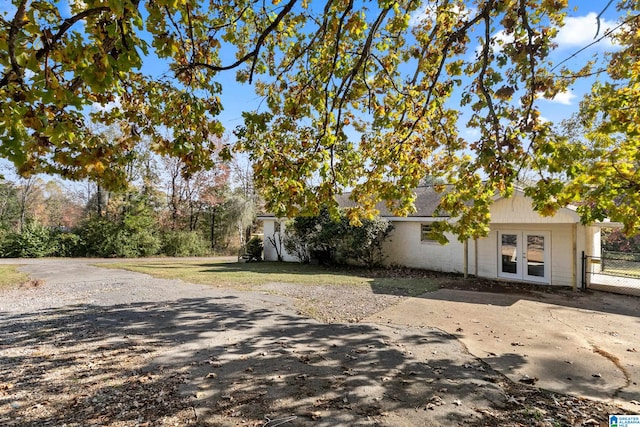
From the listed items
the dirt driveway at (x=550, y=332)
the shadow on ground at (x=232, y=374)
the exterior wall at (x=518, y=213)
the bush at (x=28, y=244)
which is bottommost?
the shadow on ground at (x=232, y=374)

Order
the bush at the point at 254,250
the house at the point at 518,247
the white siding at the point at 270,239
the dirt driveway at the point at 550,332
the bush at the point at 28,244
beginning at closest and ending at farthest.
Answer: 1. the dirt driveway at the point at 550,332
2. the house at the point at 518,247
3. the white siding at the point at 270,239
4. the bush at the point at 254,250
5. the bush at the point at 28,244

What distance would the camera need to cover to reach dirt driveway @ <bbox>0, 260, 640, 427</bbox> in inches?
140

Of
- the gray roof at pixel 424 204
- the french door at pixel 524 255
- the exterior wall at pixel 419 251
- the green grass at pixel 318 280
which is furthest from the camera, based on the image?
the gray roof at pixel 424 204

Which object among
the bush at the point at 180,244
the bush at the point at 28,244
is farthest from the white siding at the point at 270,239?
the bush at the point at 28,244

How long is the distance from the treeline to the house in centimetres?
1580

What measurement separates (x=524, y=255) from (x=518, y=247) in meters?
0.36

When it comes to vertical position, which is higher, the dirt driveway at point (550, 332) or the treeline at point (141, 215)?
the treeline at point (141, 215)

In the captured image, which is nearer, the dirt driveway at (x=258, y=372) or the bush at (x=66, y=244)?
the dirt driveway at (x=258, y=372)

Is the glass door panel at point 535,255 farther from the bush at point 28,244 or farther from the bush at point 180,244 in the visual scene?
the bush at point 28,244

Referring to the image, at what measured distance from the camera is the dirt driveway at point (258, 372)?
11.7 ft

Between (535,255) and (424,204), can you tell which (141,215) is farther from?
(535,255)

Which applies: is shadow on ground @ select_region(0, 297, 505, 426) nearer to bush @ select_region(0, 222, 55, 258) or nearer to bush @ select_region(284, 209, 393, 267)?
bush @ select_region(284, 209, 393, 267)

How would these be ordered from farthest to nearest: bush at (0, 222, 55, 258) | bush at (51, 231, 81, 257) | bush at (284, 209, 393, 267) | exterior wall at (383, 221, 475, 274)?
bush at (51, 231, 81, 257) → bush at (0, 222, 55, 258) → bush at (284, 209, 393, 267) → exterior wall at (383, 221, 475, 274)

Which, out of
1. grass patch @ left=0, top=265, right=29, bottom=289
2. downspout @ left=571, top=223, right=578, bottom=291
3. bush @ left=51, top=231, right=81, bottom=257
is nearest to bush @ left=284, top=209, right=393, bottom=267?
downspout @ left=571, top=223, right=578, bottom=291
